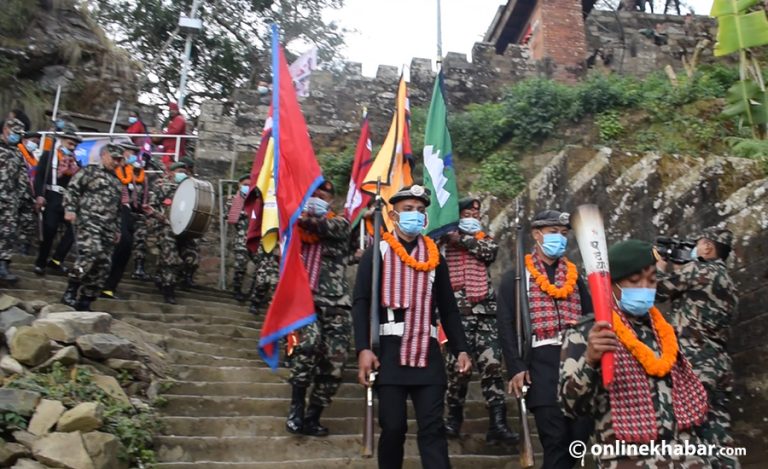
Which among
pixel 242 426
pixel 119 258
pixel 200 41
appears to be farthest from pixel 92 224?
pixel 200 41

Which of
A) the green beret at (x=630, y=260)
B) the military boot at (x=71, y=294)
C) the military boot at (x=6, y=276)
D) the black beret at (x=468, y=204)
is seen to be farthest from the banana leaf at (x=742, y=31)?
the military boot at (x=6, y=276)

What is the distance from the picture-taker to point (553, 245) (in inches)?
199

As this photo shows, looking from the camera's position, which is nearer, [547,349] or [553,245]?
[547,349]

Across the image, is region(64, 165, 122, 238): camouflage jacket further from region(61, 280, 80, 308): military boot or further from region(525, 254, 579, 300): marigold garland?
region(525, 254, 579, 300): marigold garland

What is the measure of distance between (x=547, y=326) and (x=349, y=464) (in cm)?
176

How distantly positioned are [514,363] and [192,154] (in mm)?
11461

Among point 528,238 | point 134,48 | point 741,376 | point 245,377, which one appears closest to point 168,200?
point 245,377

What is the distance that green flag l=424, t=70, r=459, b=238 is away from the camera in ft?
22.3

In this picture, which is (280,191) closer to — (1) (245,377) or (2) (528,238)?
(1) (245,377)

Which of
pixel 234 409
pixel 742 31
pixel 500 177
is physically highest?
pixel 742 31

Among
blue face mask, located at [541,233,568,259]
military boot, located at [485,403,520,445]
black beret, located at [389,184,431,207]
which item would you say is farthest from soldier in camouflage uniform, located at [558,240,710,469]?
military boot, located at [485,403,520,445]

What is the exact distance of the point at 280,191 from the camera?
5973mm

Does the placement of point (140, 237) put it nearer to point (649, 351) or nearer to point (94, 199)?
point (94, 199)

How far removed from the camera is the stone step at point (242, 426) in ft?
18.7
